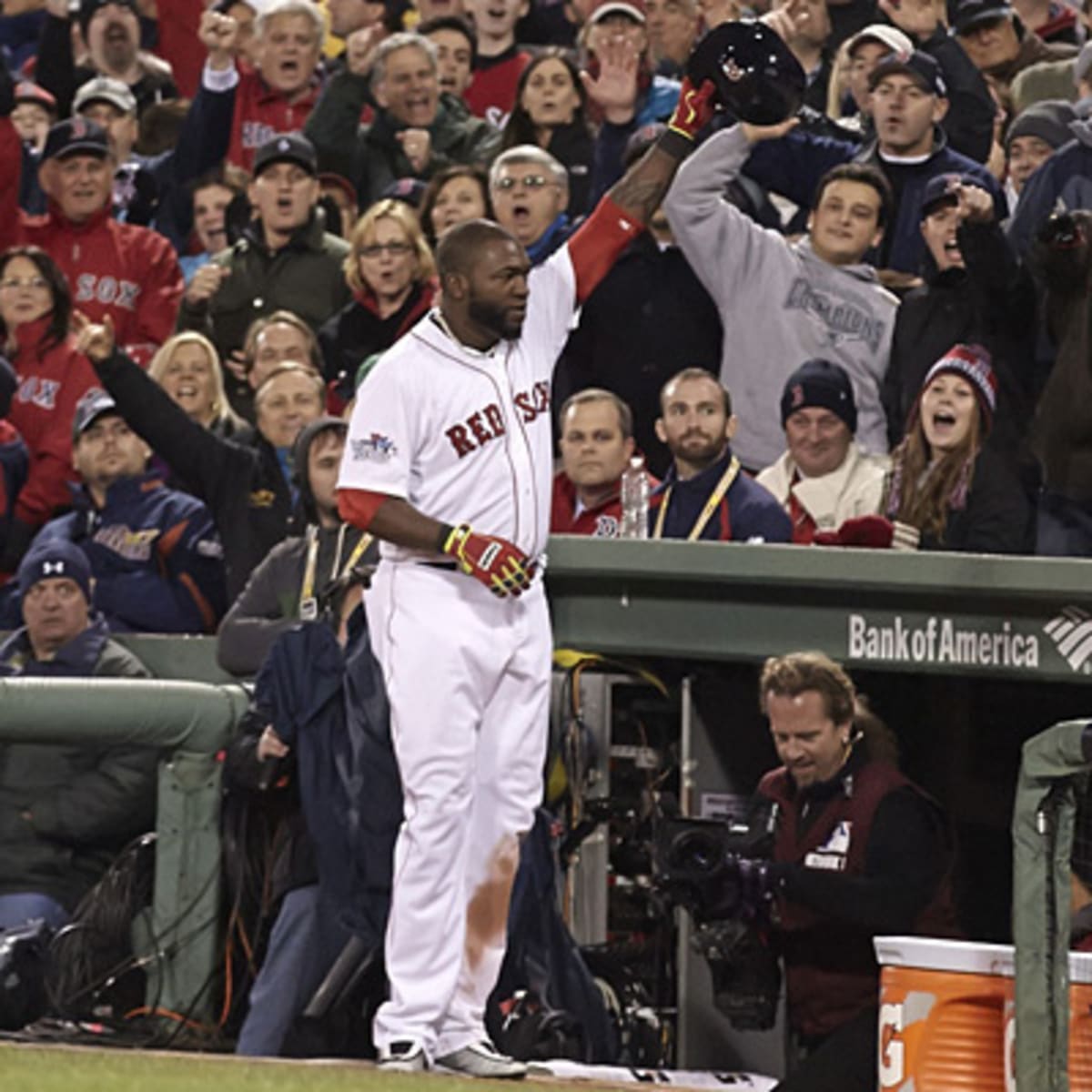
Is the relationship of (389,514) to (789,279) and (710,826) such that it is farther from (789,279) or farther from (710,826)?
(789,279)

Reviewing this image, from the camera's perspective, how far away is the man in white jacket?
7.07 m

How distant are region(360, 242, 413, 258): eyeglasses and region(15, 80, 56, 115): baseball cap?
3.68m

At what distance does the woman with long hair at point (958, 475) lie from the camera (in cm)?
658

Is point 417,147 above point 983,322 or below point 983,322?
above

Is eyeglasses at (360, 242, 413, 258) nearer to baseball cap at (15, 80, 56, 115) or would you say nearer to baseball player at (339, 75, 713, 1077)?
baseball player at (339, 75, 713, 1077)

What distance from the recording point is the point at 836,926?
6.13 meters

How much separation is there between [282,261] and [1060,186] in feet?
10.6

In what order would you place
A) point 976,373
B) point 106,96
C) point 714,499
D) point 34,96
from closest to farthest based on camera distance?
point 976,373 < point 714,499 < point 106,96 < point 34,96

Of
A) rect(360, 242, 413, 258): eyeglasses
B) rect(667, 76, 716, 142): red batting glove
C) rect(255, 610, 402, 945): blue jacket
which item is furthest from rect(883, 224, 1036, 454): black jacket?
rect(360, 242, 413, 258): eyeglasses

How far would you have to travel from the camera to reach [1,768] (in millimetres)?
7047

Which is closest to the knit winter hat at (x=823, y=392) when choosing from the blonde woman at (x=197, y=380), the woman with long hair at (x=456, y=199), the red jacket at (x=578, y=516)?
the red jacket at (x=578, y=516)

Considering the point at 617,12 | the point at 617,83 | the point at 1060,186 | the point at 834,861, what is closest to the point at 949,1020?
the point at 834,861

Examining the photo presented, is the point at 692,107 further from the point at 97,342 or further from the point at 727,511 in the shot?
the point at 97,342

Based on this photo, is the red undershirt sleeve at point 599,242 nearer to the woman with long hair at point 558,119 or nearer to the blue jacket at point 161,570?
the blue jacket at point 161,570
